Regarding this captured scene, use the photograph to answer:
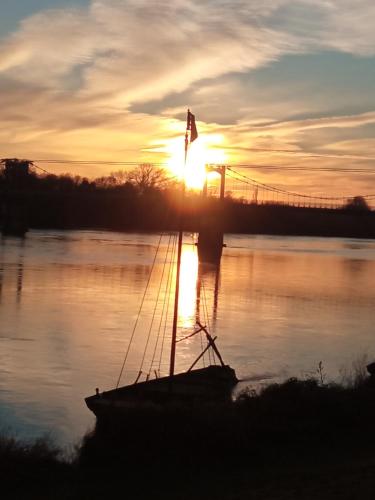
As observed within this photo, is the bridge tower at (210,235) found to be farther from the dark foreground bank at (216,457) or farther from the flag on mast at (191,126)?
the dark foreground bank at (216,457)

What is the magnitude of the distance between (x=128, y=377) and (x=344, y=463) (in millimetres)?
7943

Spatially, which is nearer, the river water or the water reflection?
the river water

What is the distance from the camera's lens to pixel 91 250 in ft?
223

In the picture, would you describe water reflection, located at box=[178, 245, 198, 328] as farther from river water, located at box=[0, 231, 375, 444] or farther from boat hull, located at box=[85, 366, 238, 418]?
boat hull, located at box=[85, 366, 238, 418]

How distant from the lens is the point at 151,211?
88.9 meters

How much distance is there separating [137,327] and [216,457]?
1506cm

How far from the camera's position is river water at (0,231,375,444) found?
640 inches

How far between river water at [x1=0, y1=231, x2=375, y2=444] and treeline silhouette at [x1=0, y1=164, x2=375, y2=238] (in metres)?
17.0

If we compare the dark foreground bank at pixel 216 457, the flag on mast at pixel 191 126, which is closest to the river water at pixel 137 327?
the dark foreground bank at pixel 216 457

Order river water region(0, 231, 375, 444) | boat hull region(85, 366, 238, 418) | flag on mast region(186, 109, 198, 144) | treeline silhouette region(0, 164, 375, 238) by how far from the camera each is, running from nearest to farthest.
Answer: boat hull region(85, 366, 238, 418), flag on mast region(186, 109, 198, 144), river water region(0, 231, 375, 444), treeline silhouette region(0, 164, 375, 238)

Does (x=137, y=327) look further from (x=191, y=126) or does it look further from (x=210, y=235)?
(x=210, y=235)

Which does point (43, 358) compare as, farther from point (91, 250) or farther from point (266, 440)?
point (91, 250)

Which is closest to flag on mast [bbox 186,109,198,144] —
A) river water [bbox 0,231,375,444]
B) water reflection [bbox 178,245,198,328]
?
river water [bbox 0,231,375,444]

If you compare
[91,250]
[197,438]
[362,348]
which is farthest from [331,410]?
[91,250]
